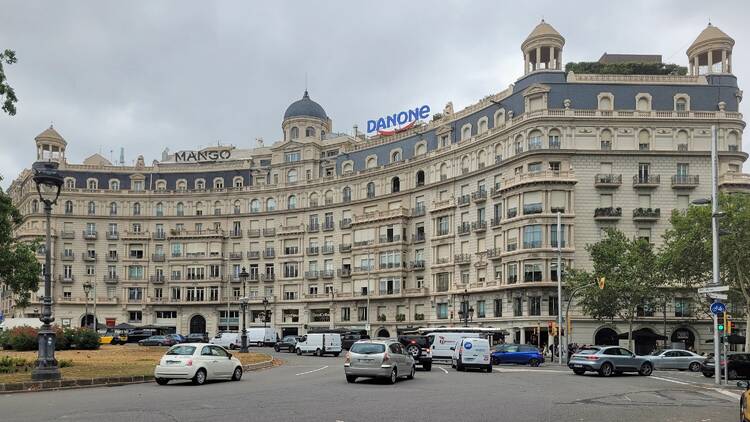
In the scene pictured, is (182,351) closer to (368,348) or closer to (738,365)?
(368,348)

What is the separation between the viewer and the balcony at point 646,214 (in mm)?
61906

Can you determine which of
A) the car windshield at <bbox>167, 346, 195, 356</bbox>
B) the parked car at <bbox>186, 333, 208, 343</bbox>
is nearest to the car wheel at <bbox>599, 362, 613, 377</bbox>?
the car windshield at <bbox>167, 346, 195, 356</bbox>

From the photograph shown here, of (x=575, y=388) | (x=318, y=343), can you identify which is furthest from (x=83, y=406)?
(x=318, y=343)

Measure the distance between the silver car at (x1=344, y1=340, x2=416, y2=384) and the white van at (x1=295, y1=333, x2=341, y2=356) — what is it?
2924 centimetres

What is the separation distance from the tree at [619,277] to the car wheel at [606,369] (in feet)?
65.7

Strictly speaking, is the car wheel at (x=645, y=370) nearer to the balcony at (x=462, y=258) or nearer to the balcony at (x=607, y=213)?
the balcony at (x=607, y=213)

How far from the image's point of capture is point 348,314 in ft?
272

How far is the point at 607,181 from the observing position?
6234cm

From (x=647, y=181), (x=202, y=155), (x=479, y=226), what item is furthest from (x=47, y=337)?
(x=202, y=155)

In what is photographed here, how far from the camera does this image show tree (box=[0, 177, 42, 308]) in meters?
27.0

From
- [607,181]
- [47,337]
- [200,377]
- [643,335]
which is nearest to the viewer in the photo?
[47,337]

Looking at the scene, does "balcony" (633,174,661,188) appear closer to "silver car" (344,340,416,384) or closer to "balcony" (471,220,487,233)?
"balcony" (471,220,487,233)

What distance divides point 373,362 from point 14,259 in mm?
14261

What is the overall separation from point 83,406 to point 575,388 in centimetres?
1585
